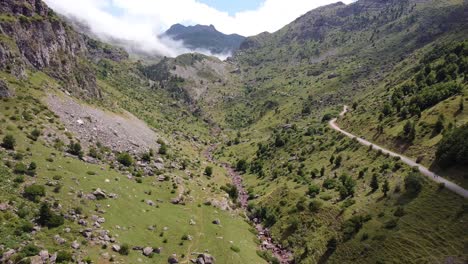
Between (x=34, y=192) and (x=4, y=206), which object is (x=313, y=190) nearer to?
(x=34, y=192)

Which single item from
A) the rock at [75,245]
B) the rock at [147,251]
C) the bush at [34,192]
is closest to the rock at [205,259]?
the rock at [147,251]

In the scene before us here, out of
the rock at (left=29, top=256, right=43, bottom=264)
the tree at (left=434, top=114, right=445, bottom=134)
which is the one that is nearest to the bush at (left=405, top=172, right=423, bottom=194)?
the tree at (left=434, top=114, right=445, bottom=134)

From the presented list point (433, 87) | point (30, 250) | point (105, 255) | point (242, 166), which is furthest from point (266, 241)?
point (433, 87)

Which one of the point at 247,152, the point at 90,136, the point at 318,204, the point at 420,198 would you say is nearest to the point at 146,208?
the point at 90,136

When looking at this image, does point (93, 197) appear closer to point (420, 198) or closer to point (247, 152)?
point (420, 198)

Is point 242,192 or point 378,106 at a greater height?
point 378,106

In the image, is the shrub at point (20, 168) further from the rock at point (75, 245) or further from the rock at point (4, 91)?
the rock at point (4, 91)
